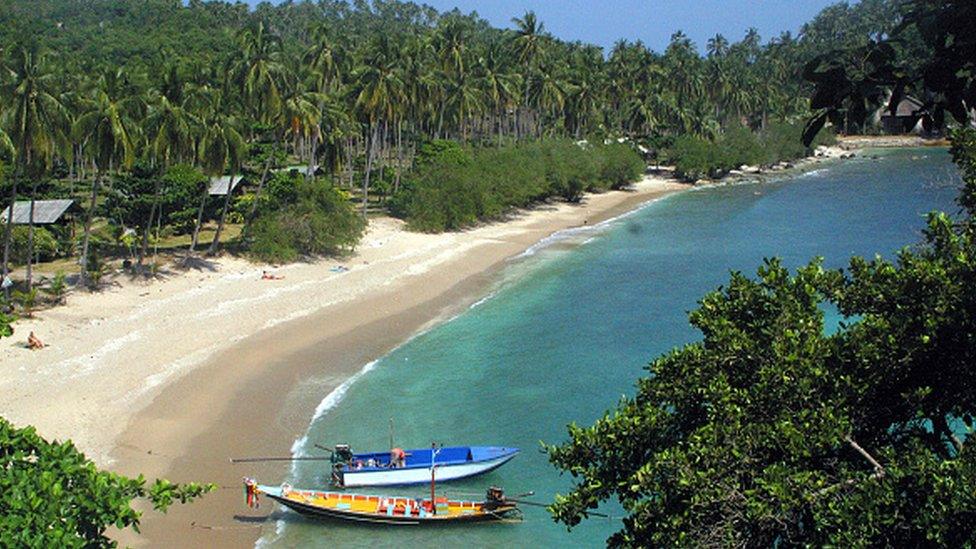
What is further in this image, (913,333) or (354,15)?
(354,15)

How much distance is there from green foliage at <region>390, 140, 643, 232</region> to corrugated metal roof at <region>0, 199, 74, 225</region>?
2051cm

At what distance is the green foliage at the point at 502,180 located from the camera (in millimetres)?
61938

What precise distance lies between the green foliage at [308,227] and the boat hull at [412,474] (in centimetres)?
2483

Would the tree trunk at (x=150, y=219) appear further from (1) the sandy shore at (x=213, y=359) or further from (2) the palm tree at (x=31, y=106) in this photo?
(2) the palm tree at (x=31, y=106)

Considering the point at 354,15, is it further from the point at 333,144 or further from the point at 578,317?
the point at 578,317

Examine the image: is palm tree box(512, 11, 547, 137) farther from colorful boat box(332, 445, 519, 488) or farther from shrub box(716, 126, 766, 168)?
colorful boat box(332, 445, 519, 488)

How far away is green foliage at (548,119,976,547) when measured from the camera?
8172mm

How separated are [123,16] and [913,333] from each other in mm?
152120

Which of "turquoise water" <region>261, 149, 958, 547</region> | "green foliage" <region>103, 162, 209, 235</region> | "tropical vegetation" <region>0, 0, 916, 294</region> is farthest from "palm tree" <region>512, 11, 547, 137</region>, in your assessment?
"green foliage" <region>103, 162, 209, 235</region>

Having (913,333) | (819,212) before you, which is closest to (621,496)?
(913,333)

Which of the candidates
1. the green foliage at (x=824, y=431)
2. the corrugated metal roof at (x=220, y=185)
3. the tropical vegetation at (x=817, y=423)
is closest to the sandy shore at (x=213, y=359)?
the corrugated metal roof at (x=220, y=185)

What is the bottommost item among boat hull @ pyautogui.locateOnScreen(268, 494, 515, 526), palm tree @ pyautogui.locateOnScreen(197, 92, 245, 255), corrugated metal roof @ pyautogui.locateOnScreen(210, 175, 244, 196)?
boat hull @ pyautogui.locateOnScreen(268, 494, 515, 526)

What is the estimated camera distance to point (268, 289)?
4378cm

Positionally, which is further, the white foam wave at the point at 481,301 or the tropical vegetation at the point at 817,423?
the white foam wave at the point at 481,301
